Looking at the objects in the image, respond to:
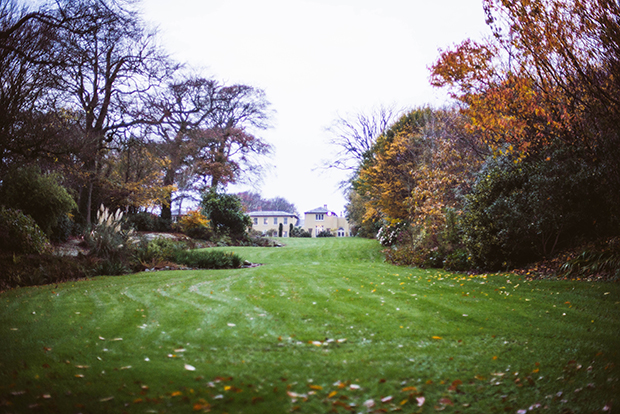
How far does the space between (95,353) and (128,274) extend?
6.70 meters

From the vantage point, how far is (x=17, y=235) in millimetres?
8617

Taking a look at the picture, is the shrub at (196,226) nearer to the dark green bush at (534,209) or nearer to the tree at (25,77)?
the tree at (25,77)

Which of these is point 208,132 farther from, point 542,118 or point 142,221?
point 542,118

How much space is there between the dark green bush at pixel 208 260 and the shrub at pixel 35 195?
4338 millimetres

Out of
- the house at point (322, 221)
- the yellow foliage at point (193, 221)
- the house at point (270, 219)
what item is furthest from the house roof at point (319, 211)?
the yellow foliage at point (193, 221)

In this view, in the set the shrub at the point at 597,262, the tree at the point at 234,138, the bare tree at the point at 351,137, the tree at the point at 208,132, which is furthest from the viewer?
the bare tree at the point at 351,137

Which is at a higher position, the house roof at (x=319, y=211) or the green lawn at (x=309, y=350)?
the house roof at (x=319, y=211)

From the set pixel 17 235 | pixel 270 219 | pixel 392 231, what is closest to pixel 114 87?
pixel 17 235

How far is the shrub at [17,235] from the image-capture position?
27.8 ft

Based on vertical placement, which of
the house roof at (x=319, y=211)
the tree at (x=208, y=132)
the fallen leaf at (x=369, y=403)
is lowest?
the fallen leaf at (x=369, y=403)

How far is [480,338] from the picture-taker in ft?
14.3

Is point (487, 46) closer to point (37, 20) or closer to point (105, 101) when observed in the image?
point (37, 20)

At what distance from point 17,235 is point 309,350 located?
8497 mm

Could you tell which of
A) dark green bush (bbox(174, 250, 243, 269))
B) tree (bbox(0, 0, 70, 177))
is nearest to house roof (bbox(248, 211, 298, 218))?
dark green bush (bbox(174, 250, 243, 269))
